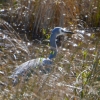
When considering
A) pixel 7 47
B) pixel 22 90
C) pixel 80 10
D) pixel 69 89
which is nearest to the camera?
pixel 22 90

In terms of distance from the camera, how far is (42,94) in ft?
11.8

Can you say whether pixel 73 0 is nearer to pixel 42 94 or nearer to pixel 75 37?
pixel 75 37

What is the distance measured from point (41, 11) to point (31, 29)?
0.37 m

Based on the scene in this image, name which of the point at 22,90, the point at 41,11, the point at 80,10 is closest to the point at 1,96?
the point at 22,90

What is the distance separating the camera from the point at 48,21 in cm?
772

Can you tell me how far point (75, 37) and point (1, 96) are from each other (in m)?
4.21

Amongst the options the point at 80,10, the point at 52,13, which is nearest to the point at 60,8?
the point at 52,13

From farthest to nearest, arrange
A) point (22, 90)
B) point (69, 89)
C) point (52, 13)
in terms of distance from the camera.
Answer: point (52, 13) → point (69, 89) → point (22, 90)

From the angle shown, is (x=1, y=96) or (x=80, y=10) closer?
(x=1, y=96)

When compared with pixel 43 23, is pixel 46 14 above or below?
above

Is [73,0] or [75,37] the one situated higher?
[73,0]

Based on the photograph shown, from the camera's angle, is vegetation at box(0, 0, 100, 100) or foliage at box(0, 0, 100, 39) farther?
foliage at box(0, 0, 100, 39)

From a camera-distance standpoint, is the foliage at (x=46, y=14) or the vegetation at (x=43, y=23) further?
the foliage at (x=46, y=14)

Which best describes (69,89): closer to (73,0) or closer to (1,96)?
(1,96)
